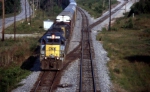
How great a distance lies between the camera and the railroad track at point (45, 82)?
1964cm

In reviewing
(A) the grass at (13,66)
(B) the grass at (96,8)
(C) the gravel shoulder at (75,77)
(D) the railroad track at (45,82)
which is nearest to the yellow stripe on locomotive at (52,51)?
(D) the railroad track at (45,82)

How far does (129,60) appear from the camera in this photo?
28453mm

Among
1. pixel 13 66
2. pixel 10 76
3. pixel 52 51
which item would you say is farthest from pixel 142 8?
pixel 10 76

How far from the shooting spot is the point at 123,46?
35.5 metres

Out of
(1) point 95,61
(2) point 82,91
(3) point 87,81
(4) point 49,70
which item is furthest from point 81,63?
(2) point 82,91

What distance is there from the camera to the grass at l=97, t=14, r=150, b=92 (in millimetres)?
21766

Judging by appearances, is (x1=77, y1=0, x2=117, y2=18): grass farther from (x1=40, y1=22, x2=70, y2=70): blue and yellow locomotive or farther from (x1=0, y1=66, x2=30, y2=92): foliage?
(x1=0, y1=66, x2=30, y2=92): foliage

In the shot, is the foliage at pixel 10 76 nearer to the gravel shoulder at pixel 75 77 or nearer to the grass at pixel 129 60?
the gravel shoulder at pixel 75 77

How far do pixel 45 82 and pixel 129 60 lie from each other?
9915mm

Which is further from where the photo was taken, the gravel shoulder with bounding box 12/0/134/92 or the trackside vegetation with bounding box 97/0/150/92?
the trackside vegetation with bounding box 97/0/150/92

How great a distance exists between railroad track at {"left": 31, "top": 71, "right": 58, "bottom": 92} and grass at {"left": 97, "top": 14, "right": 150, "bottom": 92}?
404 cm

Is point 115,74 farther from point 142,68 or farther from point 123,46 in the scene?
point 123,46

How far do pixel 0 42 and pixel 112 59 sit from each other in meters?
16.4

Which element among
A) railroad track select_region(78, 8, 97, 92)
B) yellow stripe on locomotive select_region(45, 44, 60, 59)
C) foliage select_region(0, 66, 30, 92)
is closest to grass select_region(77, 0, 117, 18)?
railroad track select_region(78, 8, 97, 92)
